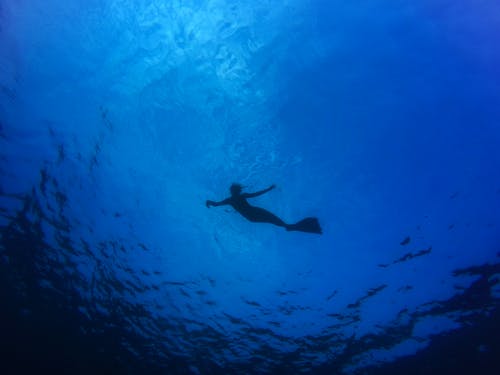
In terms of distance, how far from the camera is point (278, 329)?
1516cm

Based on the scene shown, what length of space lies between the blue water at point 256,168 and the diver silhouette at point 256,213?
5.44 feet

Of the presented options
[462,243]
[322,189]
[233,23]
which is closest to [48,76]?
[233,23]

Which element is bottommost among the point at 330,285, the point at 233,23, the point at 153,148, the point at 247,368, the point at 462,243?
the point at 247,368

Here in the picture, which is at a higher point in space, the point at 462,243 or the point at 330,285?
the point at 462,243

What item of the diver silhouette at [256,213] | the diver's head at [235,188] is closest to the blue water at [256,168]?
the diver silhouette at [256,213]

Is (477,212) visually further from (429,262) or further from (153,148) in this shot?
(153,148)

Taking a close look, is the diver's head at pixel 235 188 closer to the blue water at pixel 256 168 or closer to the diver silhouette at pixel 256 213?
the diver silhouette at pixel 256 213

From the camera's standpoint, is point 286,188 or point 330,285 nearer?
point 286,188

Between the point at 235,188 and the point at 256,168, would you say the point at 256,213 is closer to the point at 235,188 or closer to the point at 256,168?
the point at 235,188

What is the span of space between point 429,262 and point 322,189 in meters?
5.53

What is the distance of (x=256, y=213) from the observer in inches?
344

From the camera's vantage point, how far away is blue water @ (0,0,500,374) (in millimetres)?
8242

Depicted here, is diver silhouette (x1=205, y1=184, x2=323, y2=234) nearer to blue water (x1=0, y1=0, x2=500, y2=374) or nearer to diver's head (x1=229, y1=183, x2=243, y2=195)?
diver's head (x1=229, y1=183, x2=243, y2=195)

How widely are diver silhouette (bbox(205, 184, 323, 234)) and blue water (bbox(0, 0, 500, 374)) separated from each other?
166 cm
